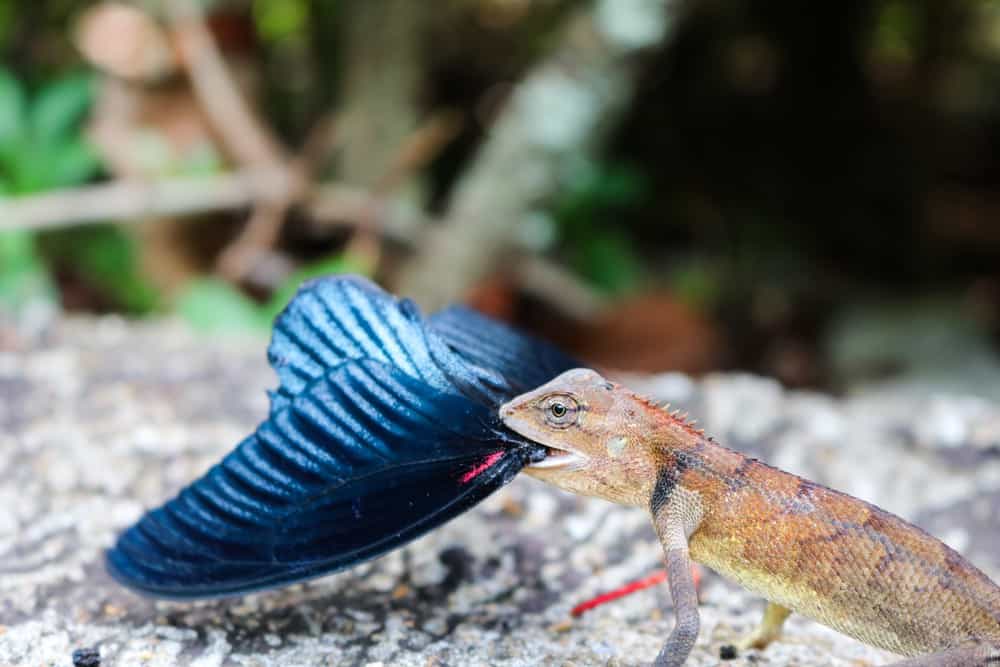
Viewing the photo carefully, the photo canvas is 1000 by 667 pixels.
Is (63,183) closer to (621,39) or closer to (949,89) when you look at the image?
(621,39)

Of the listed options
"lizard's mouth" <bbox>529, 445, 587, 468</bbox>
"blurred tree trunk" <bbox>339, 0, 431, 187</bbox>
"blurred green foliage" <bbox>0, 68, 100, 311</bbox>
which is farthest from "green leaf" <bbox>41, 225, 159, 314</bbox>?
"lizard's mouth" <bbox>529, 445, 587, 468</bbox>

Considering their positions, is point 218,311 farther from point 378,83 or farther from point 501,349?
point 501,349

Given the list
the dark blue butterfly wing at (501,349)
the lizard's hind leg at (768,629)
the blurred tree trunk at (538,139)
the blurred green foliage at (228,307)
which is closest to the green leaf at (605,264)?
the blurred tree trunk at (538,139)

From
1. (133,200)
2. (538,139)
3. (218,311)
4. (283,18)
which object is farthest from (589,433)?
(283,18)

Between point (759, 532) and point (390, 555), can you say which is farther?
point (390, 555)

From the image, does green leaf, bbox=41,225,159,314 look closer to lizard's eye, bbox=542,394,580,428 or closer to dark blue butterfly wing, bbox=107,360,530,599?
dark blue butterfly wing, bbox=107,360,530,599

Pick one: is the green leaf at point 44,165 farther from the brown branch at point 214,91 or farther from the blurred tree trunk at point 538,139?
the blurred tree trunk at point 538,139
